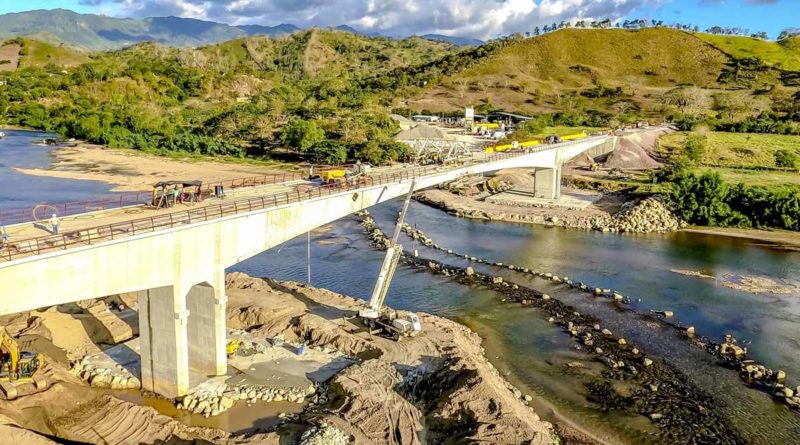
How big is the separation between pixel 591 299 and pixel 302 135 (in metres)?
62.8

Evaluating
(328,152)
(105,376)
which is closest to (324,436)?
(105,376)

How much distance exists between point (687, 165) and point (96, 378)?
251 feet

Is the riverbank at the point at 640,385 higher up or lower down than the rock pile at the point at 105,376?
lower down

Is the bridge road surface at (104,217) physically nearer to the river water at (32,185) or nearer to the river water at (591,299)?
the river water at (591,299)

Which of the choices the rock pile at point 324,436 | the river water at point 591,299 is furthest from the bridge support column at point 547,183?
the rock pile at point 324,436

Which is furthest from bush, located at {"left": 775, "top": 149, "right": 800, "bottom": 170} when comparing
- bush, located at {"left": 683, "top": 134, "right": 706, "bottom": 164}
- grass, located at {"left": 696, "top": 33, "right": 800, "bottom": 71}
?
grass, located at {"left": 696, "top": 33, "right": 800, "bottom": 71}

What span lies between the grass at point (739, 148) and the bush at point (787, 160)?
1.42 metres

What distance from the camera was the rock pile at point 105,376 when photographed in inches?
1056

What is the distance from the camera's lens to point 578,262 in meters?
51.0

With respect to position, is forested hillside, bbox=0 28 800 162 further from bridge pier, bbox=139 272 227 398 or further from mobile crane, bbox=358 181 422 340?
bridge pier, bbox=139 272 227 398

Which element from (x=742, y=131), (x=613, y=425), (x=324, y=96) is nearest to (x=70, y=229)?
(x=613, y=425)

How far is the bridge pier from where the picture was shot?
2547 cm

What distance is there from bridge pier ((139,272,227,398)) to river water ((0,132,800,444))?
49.1 feet

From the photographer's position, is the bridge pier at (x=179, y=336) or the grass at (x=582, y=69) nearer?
the bridge pier at (x=179, y=336)
